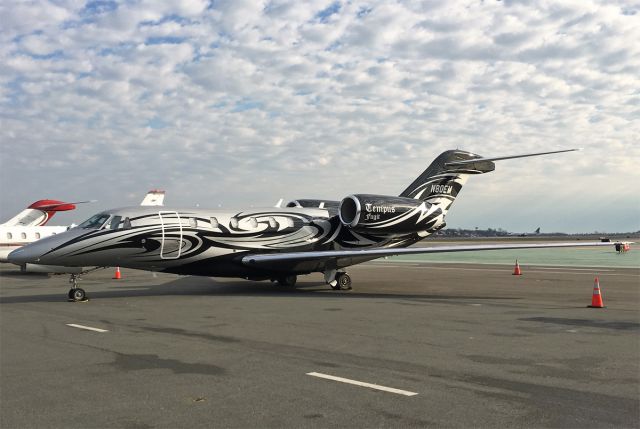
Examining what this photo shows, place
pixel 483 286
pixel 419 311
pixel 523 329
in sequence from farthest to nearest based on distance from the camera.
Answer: pixel 483 286, pixel 419 311, pixel 523 329

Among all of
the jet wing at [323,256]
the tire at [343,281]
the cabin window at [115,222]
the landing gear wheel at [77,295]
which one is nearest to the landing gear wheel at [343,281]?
the tire at [343,281]

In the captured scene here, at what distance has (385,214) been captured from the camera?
1914cm

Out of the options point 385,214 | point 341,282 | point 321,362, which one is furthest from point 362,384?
point 385,214

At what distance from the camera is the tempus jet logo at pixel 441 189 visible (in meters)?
21.6

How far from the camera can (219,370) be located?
7.30 meters

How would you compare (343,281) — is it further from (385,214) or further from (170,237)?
(170,237)

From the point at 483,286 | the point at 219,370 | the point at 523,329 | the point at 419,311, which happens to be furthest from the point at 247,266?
the point at 219,370

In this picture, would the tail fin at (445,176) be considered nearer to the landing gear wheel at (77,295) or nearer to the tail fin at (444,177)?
the tail fin at (444,177)

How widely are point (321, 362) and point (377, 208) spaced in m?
11.6

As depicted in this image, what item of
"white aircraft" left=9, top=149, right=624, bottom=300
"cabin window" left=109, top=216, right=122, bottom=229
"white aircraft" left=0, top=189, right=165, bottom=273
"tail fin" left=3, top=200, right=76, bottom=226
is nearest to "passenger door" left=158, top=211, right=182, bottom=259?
"white aircraft" left=9, top=149, right=624, bottom=300

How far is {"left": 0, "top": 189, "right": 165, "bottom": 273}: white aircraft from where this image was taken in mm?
25844

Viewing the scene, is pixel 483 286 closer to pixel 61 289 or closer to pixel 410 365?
pixel 410 365

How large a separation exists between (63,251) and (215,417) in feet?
36.1

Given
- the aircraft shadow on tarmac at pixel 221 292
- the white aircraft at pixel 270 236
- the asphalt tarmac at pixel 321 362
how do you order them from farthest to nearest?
the aircraft shadow on tarmac at pixel 221 292
the white aircraft at pixel 270 236
the asphalt tarmac at pixel 321 362
